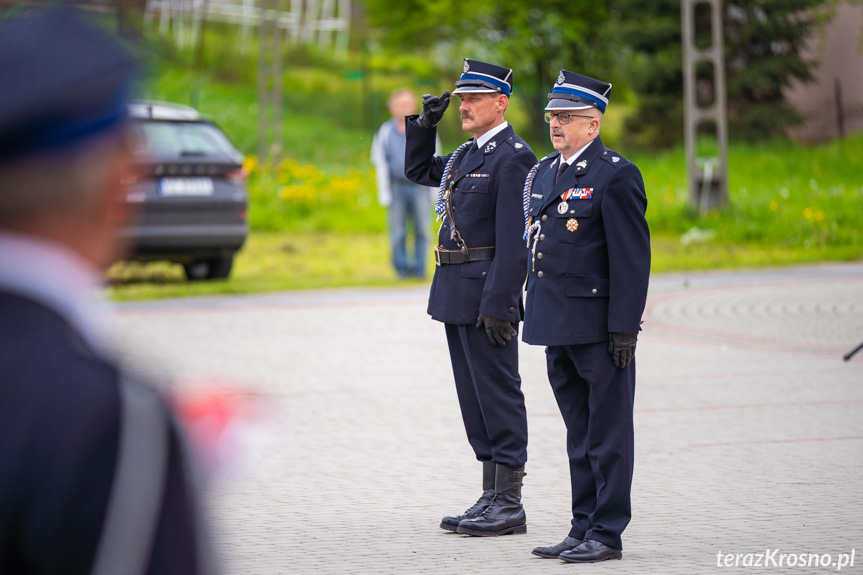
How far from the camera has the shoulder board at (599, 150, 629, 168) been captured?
16.0 feet

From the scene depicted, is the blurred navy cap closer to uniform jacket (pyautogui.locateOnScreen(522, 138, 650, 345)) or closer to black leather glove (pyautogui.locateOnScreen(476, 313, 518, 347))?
uniform jacket (pyautogui.locateOnScreen(522, 138, 650, 345))

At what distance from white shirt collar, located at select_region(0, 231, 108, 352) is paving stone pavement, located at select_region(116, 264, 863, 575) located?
18cm

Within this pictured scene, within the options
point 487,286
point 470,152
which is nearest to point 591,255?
point 487,286

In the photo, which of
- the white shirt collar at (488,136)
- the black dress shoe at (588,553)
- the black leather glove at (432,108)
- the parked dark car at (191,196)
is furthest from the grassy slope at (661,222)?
the black dress shoe at (588,553)

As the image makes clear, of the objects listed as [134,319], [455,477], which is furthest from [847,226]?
[455,477]

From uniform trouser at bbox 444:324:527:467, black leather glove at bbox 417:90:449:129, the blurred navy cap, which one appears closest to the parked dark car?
black leather glove at bbox 417:90:449:129

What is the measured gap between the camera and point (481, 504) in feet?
17.7

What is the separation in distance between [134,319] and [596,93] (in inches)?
339

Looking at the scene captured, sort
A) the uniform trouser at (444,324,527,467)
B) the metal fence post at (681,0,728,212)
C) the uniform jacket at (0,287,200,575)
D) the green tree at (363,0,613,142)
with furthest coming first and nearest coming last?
1. the green tree at (363,0,613,142)
2. the metal fence post at (681,0,728,212)
3. the uniform trouser at (444,324,527,467)
4. the uniform jacket at (0,287,200,575)

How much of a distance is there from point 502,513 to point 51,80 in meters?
4.26

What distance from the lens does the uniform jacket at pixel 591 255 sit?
479 cm

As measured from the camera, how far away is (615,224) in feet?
15.8

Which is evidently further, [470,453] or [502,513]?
[470,453]

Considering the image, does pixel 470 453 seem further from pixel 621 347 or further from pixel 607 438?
pixel 621 347
